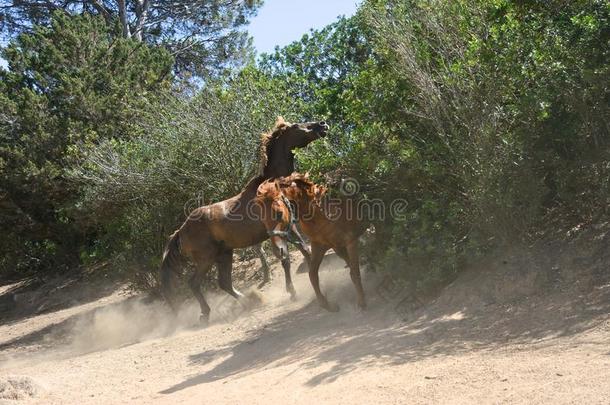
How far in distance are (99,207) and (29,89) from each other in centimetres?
475

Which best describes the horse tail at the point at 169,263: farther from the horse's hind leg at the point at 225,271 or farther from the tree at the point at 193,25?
the tree at the point at 193,25

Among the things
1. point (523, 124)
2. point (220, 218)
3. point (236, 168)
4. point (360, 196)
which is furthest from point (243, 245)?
point (523, 124)

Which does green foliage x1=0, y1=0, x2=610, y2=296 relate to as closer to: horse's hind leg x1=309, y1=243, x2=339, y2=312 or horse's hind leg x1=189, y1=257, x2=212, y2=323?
horse's hind leg x1=309, y1=243, x2=339, y2=312

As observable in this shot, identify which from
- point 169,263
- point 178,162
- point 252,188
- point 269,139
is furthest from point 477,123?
point 178,162

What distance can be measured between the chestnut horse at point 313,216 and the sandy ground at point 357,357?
33.8 inches

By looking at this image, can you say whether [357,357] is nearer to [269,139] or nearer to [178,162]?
[269,139]

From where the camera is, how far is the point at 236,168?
13289 mm

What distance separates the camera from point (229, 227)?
11812mm

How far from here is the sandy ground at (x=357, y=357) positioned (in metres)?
5.52

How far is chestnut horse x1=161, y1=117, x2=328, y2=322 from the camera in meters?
11.4

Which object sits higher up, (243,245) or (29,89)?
(29,89)

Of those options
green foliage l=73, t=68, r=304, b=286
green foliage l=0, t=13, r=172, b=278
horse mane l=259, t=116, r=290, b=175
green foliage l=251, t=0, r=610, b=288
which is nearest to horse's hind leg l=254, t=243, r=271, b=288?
green foliage l=73, t=68, r=304, b=286

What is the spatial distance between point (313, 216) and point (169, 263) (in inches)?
155

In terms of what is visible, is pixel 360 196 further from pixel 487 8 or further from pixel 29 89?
pixel 29 89
